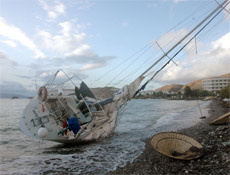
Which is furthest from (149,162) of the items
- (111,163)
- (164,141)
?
(111,163)

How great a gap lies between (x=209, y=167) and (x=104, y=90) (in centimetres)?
1205

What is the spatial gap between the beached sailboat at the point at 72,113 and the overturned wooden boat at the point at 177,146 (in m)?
5.59

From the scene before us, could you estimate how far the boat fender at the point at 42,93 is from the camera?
11.8m

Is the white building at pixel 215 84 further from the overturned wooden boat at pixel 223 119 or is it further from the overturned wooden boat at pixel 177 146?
the overturned wooden boat at pixel 177 146

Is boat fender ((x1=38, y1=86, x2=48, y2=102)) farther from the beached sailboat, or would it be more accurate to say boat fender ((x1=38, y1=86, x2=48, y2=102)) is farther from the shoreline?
the shoreline

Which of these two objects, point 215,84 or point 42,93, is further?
point 215,84

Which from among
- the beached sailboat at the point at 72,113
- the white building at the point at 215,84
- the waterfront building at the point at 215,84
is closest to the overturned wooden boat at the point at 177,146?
the beached sailboat at the point at 72,113

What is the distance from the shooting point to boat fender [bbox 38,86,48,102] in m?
11.8

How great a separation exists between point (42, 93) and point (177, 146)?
8.53 m

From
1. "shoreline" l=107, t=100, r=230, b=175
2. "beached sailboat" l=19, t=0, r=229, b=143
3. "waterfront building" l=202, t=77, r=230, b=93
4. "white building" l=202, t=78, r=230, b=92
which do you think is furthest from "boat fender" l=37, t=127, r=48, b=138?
"white building" l=202, t=78, r=230, b=92

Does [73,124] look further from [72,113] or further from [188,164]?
[188,164]

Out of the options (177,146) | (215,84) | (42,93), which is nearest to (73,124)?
(42,93)

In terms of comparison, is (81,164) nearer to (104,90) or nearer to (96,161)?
(96,161)

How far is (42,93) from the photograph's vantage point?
11.8 metres
